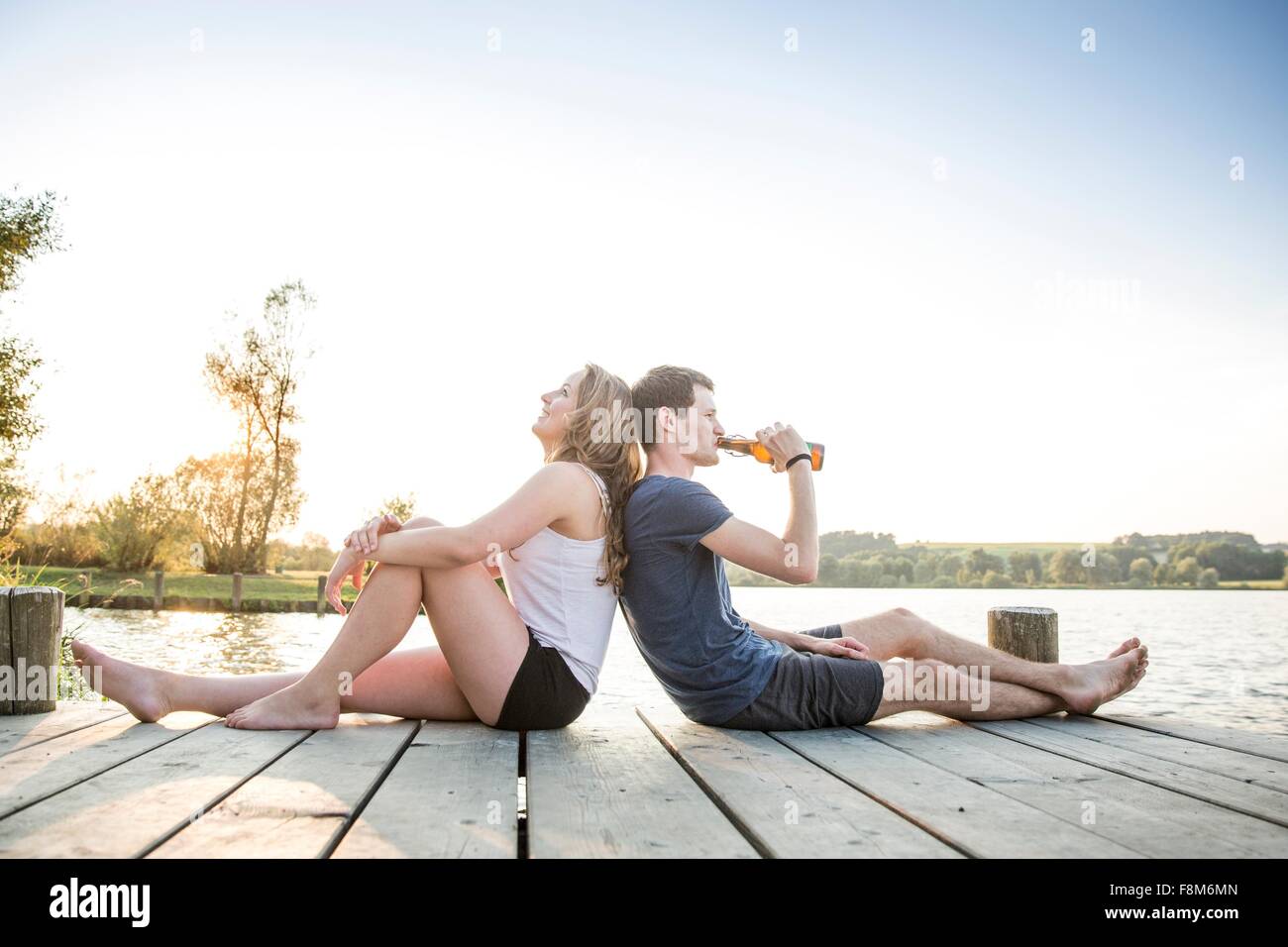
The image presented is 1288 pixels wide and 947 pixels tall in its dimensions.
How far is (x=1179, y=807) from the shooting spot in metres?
2.00

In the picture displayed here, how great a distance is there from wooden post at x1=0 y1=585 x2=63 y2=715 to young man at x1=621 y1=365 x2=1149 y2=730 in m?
2.00

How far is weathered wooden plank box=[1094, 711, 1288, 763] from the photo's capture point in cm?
278

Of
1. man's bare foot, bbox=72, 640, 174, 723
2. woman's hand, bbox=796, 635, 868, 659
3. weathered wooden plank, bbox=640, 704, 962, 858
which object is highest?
woman's hand, bbox=796, 635, 868, 659

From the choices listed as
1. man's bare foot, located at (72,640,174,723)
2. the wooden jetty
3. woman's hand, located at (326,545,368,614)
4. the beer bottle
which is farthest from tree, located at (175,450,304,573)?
the beer bottle

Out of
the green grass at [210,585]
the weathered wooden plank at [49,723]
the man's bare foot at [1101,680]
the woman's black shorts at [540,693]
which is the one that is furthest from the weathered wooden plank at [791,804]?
the green grass at [210,585]

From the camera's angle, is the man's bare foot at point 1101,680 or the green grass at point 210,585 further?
the green grass at point 210,585

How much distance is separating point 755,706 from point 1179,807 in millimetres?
1162

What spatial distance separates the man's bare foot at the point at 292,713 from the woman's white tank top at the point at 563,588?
0.66 metres

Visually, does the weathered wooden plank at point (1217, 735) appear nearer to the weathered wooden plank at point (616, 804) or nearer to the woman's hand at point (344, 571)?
the weathered wooden plank at point (616, 804)

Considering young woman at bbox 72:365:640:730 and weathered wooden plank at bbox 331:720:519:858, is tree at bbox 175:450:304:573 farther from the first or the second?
weathered wooden plank at bbox 331:720:519:858

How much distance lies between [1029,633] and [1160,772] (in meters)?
1.35

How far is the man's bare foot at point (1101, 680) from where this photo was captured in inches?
128
